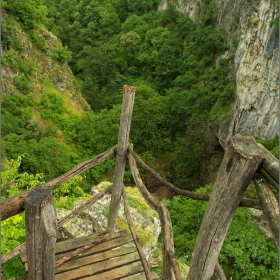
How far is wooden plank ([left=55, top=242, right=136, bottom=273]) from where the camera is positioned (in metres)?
3.45

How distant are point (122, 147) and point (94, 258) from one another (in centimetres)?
137

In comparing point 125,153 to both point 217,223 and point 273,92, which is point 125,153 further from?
point 273,92

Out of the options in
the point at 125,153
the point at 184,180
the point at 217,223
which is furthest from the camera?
the point at 184,180

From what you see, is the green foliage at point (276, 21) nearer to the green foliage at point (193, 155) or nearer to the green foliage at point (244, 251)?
the green foliage at point (193, 155)

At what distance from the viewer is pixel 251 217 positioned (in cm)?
1054

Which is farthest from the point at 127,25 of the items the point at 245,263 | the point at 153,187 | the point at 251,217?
Result: the point at 245,263

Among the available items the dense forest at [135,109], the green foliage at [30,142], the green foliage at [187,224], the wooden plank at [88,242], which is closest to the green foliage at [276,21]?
the dense forest at [135,109]

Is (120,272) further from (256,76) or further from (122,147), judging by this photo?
(256,76)

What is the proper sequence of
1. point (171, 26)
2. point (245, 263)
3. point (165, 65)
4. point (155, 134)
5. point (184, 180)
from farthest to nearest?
point (171, 26) → point (165, 65) → point (155, 134) → point (184, 180) → point (245, 263)

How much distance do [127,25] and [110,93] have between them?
10.7 metres

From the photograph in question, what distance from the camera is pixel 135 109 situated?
752 inches

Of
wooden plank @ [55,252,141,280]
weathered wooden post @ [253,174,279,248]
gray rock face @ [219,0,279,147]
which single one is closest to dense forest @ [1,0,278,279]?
wooden plank @ [55,252,141,280]

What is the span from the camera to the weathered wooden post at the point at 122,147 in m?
3.09

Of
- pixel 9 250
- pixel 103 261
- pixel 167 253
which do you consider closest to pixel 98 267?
pixel 103 261
